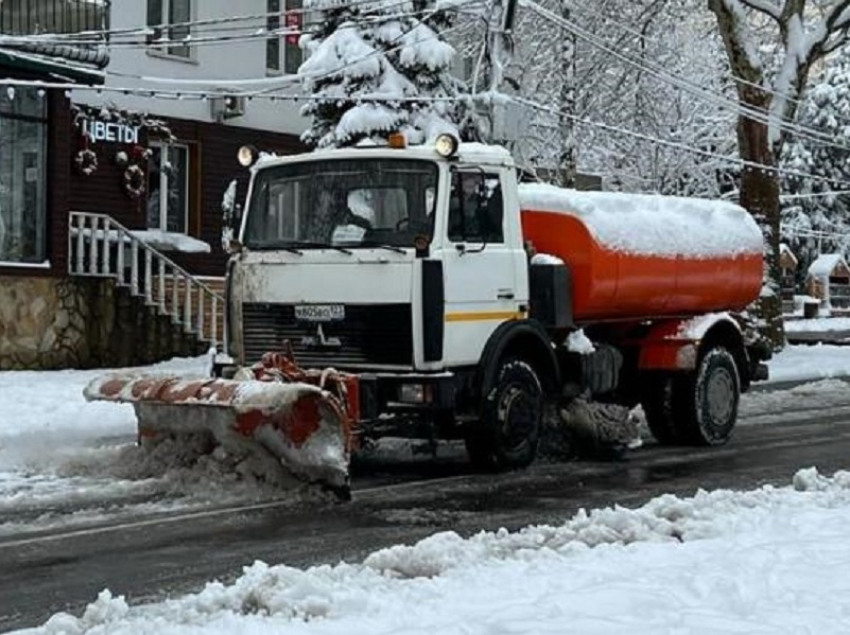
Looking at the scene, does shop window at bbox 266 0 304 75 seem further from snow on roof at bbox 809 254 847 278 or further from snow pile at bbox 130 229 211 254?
snow on roof at bbox 809 254 847 278

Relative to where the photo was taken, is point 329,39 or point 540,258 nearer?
point 540,258

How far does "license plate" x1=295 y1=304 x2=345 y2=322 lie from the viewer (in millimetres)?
10875

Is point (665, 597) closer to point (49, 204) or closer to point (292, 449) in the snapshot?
point (292, 449)

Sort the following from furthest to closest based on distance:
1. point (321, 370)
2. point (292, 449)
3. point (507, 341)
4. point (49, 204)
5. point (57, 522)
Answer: point (49, 204) → point (507, 341) → point (321, 370) → point (292, 449) → point (57, 522)

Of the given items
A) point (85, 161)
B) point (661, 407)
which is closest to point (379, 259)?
point (661, 407)

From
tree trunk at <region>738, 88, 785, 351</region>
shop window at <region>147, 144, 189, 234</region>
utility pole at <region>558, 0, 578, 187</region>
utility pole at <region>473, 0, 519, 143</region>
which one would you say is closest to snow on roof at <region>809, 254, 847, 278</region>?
tree trunk at <region>738, 88, 785, 351</region>

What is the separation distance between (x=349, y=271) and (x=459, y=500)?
6.63 feet

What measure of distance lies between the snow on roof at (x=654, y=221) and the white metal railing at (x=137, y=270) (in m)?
10.3

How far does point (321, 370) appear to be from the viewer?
1062 cm

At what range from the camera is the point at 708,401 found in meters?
14.1

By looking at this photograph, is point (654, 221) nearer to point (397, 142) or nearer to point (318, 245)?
point (397, 142)

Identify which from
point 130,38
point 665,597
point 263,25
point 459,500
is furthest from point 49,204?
point 665,597

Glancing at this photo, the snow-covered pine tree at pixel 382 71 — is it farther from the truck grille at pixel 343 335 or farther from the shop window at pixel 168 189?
the truck grille at pixel 343 335

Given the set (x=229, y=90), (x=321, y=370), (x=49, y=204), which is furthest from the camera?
(x=229, y=90)
